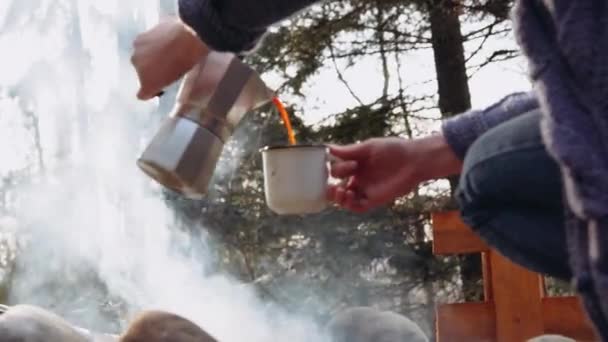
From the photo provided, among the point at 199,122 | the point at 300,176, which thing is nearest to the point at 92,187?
the point at 199,122

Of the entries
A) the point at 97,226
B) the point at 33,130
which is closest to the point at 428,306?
the point at 97,226

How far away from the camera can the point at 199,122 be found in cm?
147

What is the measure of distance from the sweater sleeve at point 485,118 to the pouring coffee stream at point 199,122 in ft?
1.39

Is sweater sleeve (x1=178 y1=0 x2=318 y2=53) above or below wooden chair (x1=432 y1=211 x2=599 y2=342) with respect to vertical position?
above

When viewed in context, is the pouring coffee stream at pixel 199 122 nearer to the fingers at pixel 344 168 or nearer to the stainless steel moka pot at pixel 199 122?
the stainless steel moka pot at pixel 199 122

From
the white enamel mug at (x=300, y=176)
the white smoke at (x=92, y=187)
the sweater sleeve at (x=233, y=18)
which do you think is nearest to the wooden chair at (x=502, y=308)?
the white smoke at (x=92, y=187)

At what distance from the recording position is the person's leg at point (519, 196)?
0.84m

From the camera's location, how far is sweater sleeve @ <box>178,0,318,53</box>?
981 millimetres

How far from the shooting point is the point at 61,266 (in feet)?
13.0

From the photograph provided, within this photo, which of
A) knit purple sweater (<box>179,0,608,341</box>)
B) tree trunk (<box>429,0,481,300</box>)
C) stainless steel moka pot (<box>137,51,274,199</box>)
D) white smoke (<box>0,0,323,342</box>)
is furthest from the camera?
tree trunk (<box>429,0,481,300</box>)

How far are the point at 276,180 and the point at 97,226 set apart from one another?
2919 millimetres

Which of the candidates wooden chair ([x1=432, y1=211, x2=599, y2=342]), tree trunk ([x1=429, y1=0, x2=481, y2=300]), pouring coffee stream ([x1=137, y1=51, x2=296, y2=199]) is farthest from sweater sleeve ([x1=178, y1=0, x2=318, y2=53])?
tree trunk ([x1=429, y1=0, x2=481, y2=300])

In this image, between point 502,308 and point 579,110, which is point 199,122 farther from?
point 502,308

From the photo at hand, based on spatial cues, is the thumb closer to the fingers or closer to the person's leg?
the fingers
